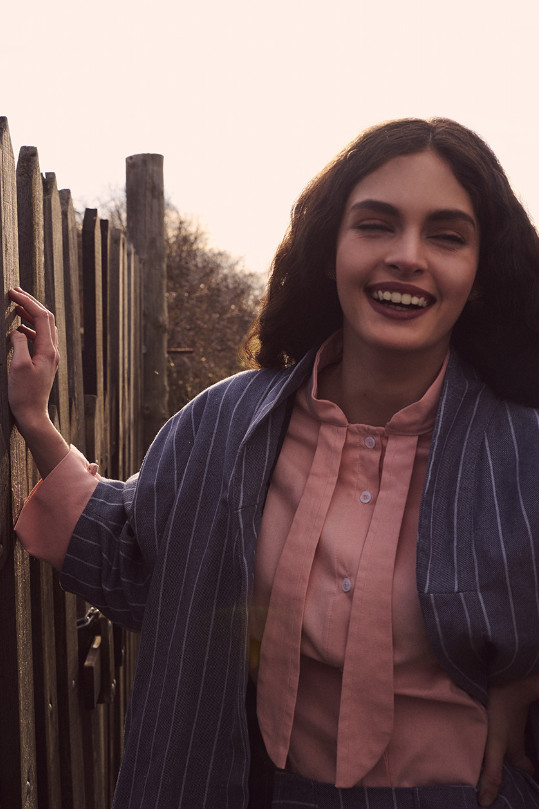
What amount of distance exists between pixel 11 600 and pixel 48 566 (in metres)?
0.39

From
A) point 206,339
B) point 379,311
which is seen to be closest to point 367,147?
point 379,311

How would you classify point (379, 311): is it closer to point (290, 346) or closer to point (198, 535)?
point (290, 346)

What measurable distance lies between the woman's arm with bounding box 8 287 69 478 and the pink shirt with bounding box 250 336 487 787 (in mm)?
526

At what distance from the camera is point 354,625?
5.24 ft

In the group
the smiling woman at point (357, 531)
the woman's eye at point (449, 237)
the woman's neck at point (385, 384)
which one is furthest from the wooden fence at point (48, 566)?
the woman's eye at point (449, 237)

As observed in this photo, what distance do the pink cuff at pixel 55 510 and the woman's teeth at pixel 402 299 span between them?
2.62ft

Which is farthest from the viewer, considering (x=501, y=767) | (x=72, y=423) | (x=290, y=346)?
(x=72, y=423)

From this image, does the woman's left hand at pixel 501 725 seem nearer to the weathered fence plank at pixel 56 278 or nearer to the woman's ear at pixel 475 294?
the woman's ear at pixel 475 294

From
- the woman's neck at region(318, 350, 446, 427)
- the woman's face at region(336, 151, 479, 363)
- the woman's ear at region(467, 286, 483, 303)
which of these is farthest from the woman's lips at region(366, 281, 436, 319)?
the woman's ear at region(467, 286, 483, 303)

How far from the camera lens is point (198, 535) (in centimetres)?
178

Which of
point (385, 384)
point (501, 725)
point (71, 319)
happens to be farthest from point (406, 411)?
point (71, 319)

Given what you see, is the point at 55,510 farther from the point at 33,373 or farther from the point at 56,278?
the point at 56,278

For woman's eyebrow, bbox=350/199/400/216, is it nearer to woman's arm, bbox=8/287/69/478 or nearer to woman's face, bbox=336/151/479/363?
woman's face, bbox=336/151/479/363

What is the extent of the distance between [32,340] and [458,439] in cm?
93
